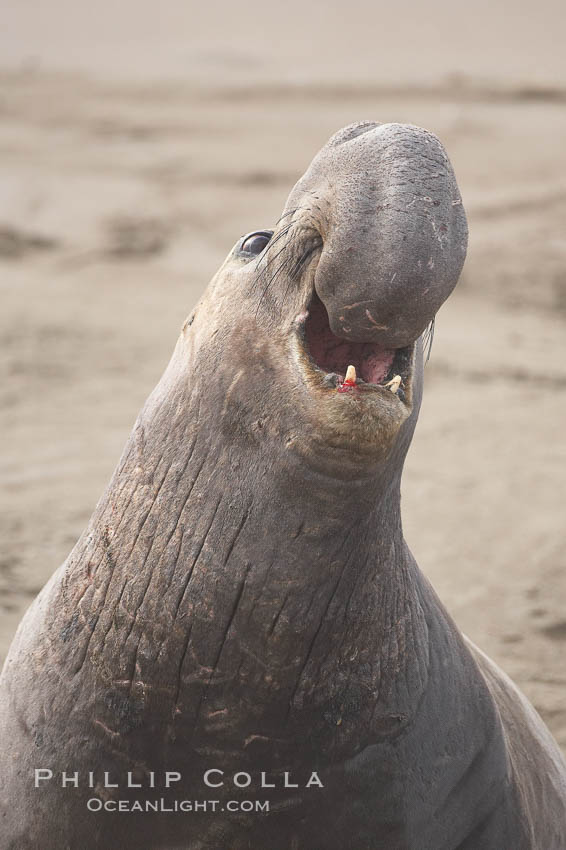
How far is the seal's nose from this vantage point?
1.64 metres

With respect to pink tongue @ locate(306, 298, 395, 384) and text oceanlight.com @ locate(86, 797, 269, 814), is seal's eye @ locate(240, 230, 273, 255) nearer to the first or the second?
pink tongue @ locate(306, 298, 395, 384)

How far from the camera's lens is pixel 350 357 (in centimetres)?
189

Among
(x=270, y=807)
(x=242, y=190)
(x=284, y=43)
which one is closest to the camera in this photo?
(x=270, y=807)

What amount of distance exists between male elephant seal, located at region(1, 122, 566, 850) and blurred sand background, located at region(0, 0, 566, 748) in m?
2.00

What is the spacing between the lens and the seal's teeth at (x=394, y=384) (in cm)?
177

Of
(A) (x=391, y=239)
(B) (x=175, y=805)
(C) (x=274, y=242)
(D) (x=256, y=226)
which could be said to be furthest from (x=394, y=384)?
(D) (x=256, y=226)

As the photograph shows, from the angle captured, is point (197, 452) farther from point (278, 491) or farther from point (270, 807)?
point (270, 807)

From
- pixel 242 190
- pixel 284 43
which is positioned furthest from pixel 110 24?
pixel 242 190

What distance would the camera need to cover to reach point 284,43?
17.8m

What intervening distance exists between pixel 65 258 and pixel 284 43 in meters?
9.70

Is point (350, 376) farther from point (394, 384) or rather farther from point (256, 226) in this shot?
point (256, 226)

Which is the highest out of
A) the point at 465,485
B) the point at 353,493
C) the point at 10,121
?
the point at 10,121

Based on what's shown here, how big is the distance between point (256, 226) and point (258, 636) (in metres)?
8.50

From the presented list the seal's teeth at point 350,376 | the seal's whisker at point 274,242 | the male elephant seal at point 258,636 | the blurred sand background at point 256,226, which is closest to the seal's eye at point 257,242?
the male elephant seal at point 258,636
